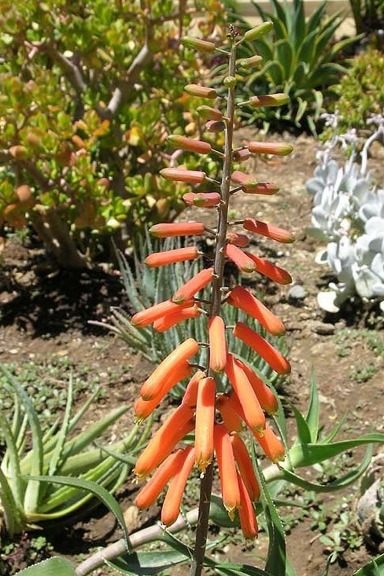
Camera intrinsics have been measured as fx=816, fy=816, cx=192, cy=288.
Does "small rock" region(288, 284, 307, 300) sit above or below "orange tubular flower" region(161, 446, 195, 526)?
below

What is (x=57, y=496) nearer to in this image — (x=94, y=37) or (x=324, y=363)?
(x=324, y=363)

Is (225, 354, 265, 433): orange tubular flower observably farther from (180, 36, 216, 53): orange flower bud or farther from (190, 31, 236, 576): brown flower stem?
(180, 36, 216, 53): orange flower bud

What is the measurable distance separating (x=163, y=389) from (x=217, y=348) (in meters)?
0.16

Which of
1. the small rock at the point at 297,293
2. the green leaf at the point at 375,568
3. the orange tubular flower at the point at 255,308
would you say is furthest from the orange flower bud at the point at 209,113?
the small rock at the point at 297,293

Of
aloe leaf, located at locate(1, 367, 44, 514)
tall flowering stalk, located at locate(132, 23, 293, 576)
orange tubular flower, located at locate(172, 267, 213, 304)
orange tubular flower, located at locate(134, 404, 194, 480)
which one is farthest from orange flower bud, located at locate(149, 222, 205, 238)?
aloe leaf, located at locate(1, 367, 44, 514)

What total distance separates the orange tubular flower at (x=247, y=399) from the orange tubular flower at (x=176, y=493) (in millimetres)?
191

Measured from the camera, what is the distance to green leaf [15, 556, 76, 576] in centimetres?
196

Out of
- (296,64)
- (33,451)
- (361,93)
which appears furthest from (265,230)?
(296,64)

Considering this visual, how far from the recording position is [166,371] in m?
1.69

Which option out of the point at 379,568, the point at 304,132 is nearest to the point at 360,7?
the point at 304,132

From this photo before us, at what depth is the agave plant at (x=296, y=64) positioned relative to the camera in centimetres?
655

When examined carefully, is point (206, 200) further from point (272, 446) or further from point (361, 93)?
point (361, 93)

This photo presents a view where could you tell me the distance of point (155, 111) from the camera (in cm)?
389

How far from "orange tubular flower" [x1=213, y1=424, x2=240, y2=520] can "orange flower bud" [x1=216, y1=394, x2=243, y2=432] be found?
0.03 metres
